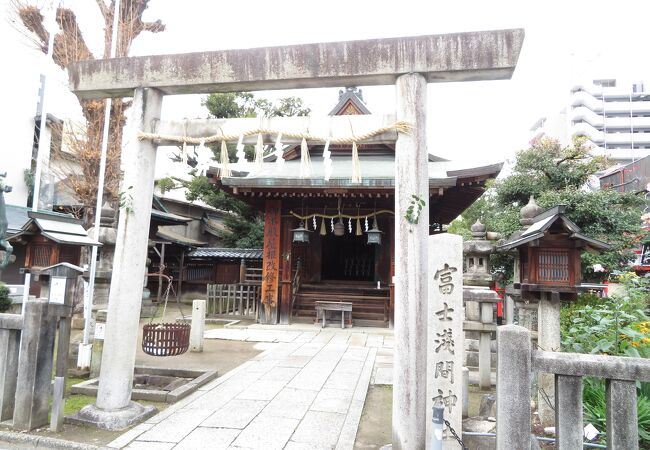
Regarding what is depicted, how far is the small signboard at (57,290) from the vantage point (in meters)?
4.20

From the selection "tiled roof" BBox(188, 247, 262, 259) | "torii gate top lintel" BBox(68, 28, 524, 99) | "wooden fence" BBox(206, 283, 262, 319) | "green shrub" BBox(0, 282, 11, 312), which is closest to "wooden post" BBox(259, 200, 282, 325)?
"wooden fence" BBox(206, 283, 262, 319)

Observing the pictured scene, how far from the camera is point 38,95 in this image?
16438 mm

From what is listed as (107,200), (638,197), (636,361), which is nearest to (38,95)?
(107,200)

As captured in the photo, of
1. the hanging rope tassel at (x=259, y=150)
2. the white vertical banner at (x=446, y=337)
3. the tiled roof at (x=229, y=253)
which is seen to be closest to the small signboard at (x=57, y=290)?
the hanging rope tassel at (x=259, y=150)

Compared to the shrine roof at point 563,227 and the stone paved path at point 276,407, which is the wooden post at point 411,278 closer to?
the stone paved path at point 276,407

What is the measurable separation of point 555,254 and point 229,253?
1406cm

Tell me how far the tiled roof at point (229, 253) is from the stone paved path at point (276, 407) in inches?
310

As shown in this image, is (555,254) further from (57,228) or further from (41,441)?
(57,228)

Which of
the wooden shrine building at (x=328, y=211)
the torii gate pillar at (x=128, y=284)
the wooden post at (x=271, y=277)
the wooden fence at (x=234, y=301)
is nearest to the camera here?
the torii gate pillar at (x=128, y=284)

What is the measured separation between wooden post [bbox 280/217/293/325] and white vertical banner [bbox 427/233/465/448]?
8.99 m

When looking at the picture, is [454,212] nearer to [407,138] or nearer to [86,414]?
[407,138]

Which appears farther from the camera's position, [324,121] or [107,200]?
[107,200]

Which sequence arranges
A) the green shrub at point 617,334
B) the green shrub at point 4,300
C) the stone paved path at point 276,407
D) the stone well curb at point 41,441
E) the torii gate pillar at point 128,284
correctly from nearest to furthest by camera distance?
the stone well curb at point 41,441, the stone paved path at point 276,407, the green shrub at point 617,334, the torii gate pillar at point 128,284, the green shrub at point 4,300

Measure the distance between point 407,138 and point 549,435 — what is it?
3.46 meters
